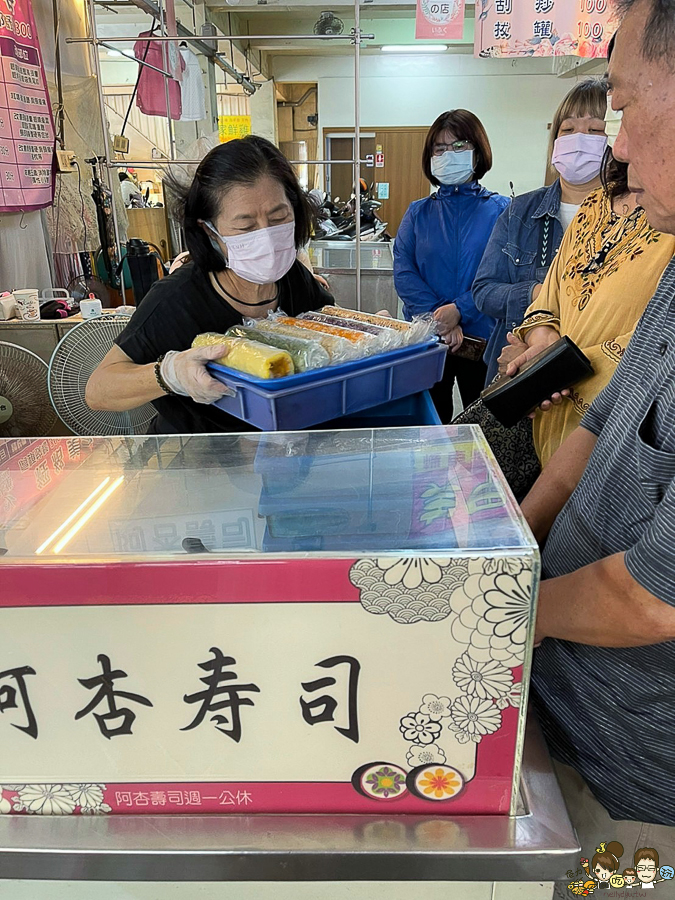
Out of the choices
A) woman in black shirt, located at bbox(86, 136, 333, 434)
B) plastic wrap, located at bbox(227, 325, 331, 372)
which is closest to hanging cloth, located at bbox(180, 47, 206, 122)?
woman in black shirt, located at bbox(86, 136, 333, 434)

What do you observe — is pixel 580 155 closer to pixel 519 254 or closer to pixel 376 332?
pixel 519 254

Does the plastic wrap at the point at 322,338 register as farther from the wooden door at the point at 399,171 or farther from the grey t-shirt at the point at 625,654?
the wooden door at the point at 399,171

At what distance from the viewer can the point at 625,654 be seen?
0.80 meters

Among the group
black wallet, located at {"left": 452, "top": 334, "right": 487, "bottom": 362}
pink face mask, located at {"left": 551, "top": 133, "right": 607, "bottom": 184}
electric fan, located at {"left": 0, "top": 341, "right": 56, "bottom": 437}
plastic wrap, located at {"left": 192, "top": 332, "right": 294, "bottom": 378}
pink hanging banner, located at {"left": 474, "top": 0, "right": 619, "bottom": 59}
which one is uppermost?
pink hanging banner, located at {"left": 474, "top": 0, "right": 619, "bottom": 59}

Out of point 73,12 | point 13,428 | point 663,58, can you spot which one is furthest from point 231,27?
point 663,58

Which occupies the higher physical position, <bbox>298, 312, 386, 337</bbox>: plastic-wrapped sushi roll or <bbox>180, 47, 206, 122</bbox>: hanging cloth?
<bbox>180, 47, 206, 122</bbox>: hanging cloth

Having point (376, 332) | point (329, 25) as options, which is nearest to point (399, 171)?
point (329, 25)

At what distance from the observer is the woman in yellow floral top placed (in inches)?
46.7

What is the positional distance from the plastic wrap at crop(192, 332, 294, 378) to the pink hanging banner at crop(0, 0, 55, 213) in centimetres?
297

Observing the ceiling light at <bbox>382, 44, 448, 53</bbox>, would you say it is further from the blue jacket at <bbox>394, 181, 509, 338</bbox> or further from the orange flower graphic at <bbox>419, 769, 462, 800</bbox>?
the orange flower graphic at <bbox>419, 769, 462, 800</bbox>

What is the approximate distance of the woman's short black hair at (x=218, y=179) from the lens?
1542 millimetres

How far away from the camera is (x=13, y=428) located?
124 inches

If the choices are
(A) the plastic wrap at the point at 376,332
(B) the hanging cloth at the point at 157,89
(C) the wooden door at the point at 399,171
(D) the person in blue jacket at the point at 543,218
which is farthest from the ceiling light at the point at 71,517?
(C) the wooden door at the point at 399,171

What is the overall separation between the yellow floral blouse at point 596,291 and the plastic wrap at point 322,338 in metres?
0.48
